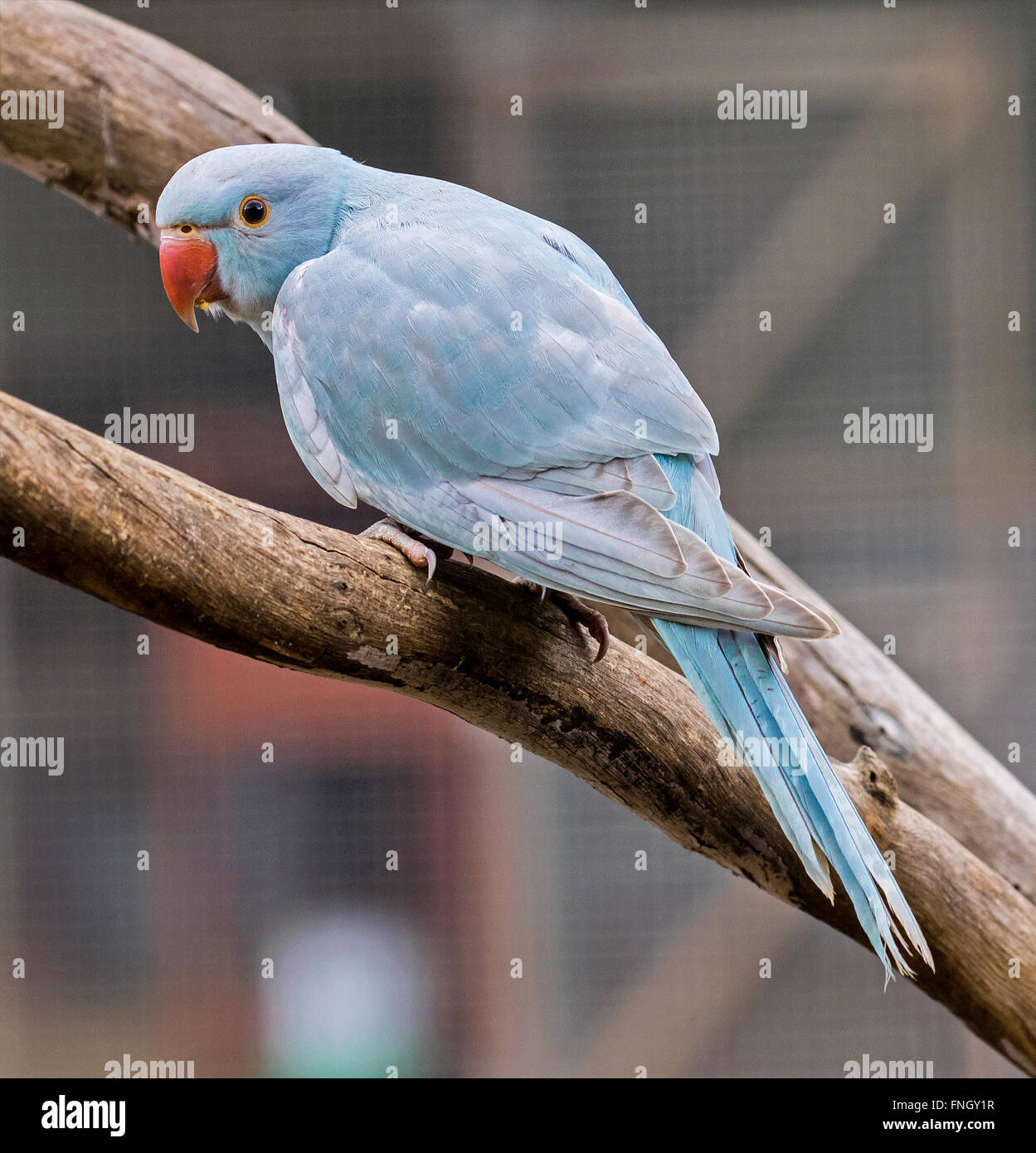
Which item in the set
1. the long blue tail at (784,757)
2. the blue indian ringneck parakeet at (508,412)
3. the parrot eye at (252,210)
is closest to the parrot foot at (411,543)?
the blue indian ringneck parakeet at (508,412)

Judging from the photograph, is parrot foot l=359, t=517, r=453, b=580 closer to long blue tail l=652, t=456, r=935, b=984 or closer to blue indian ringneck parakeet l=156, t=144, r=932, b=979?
blue indian ringneck parakeet l=156, t=144, r=932, b=979

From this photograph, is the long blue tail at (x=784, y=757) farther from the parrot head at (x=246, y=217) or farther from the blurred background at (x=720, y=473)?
the blurred background at (x=720, y=473)

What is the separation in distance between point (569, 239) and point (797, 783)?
55 cm

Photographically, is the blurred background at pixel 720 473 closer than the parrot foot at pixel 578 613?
No

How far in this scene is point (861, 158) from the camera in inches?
72.1

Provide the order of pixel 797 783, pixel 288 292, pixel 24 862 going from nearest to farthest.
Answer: pixel 797 783 < pixel 288 292 < pixel 24 862

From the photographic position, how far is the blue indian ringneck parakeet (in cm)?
81

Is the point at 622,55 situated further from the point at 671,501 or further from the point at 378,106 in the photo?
the point at 671,501

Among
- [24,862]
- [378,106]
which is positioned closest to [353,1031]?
[24,862]

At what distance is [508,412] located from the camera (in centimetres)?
89

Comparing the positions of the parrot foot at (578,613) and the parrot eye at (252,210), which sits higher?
the parrot eye at (252,210)

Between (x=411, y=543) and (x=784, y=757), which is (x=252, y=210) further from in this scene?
(x=784, y=757)

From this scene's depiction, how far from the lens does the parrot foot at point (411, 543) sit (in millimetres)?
910

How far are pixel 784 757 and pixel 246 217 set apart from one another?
696 mm
